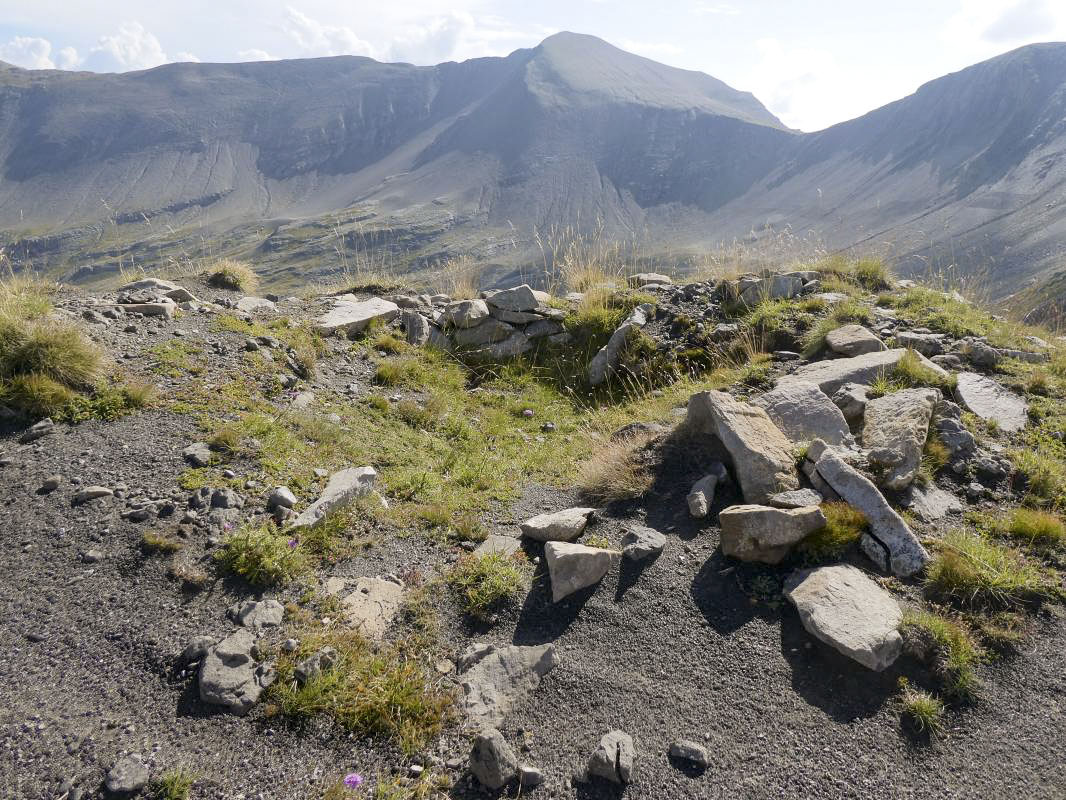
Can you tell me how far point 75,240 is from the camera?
535 ft

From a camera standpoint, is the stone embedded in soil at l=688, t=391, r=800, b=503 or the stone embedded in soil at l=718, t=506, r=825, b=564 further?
the stone embedded in soil at l=688, t=391, r=800, b=503

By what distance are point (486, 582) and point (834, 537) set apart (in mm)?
3020

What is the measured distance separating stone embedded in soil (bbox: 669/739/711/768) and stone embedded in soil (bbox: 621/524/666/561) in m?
1.72

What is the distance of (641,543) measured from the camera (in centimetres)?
543

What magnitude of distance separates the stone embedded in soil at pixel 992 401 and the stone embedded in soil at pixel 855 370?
1.03 feet

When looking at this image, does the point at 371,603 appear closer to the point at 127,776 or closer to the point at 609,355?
the point at 127,776

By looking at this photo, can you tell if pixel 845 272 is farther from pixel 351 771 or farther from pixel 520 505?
pixel 351 771

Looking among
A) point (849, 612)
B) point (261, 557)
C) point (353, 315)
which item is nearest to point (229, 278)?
point (353, 315)

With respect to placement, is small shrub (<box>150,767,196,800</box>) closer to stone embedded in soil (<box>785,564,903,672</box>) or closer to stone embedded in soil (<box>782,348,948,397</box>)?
stone embedded in soil (<box>785,564,903,672</box>)

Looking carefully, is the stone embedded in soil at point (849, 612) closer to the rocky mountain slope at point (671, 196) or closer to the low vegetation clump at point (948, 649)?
the low vegetation clump at point (948, 649)

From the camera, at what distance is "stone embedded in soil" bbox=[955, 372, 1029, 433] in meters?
6.89

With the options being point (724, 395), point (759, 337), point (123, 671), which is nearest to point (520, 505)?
point (724, 395)

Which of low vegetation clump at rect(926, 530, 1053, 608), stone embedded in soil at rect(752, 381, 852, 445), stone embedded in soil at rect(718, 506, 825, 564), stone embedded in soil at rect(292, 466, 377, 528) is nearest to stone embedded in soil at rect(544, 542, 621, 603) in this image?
stone embedded in soil at rect(718, 506, 825, 564)

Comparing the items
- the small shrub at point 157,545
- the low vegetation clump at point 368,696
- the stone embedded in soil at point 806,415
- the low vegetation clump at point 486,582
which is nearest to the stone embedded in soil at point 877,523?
the stone embedded in soil at point 806,415
